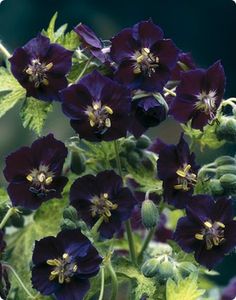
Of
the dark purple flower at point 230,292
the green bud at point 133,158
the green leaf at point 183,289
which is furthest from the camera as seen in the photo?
the dark purple flower at point 230,292

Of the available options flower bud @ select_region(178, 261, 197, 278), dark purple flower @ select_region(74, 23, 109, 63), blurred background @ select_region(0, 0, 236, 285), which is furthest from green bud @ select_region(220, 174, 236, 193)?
blurred background @ select_region(0, 0, 236, 285)

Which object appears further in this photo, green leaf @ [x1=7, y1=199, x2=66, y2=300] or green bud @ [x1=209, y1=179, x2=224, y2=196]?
green leaf @ [x1=7, y1=199, x2=66, y2=300]

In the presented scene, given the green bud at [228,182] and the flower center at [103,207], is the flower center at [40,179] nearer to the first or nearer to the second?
the flower center at [103,207]

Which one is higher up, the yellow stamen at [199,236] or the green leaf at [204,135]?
the green leaf at [204,135]

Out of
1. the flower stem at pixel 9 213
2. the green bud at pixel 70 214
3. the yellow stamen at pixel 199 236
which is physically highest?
the flower stem at pixel 9 213

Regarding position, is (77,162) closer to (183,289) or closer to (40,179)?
(40,179)

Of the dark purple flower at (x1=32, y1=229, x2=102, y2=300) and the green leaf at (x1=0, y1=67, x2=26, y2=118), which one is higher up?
the green leaf at (x1=0, y1=67, x2=26, y2=118)

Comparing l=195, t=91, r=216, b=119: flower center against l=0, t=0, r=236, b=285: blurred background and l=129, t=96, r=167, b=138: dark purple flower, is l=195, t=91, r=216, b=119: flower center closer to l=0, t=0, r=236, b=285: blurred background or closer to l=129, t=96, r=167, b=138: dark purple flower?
l=129, t=96, r=167, b=138: dark purple flower

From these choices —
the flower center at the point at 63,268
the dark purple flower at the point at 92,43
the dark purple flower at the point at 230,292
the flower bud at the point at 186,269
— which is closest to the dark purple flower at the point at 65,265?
the flower center at the point at 63,268
